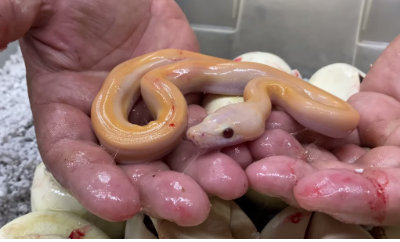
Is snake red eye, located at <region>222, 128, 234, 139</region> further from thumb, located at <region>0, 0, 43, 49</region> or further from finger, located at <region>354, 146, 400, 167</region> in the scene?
thumb, located at <region>0, 0, 43, 49</region>

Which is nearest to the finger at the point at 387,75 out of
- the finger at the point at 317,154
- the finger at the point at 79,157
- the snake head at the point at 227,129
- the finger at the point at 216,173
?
the finger at the point at 317,154

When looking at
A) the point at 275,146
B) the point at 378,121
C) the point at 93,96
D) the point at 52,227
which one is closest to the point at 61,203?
the point at 52,227

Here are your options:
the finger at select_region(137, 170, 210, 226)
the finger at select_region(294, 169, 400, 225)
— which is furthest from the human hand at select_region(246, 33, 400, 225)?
the finger at select_region(137, 170, 210, 226)

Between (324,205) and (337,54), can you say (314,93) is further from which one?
(337,54)

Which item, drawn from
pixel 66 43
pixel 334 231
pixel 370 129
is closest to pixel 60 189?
pixel 66 43

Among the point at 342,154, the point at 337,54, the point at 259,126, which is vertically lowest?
the point at 337,54

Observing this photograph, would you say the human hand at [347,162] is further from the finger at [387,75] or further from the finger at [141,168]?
the finger at [141,168]

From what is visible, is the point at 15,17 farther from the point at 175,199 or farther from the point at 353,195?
the point at 353,195
